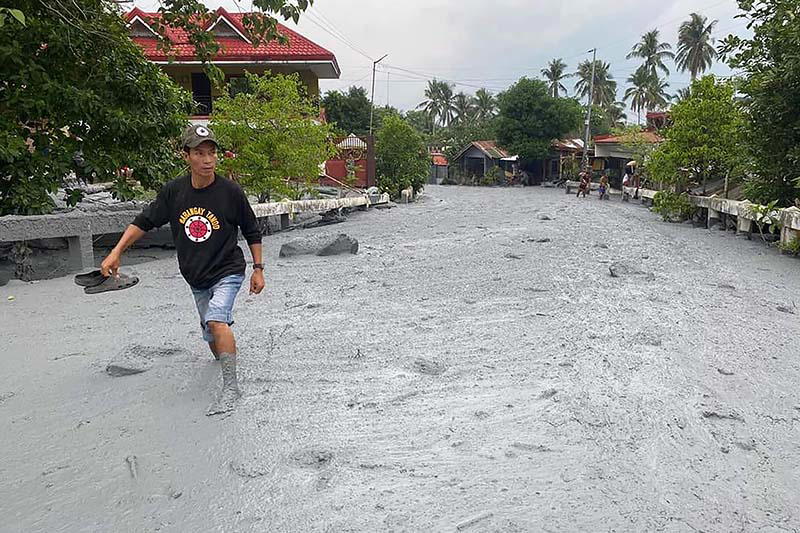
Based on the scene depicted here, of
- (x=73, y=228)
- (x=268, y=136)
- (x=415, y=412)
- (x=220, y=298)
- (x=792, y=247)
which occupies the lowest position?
(x=415, y=412)

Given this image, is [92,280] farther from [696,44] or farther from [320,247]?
[696,44]

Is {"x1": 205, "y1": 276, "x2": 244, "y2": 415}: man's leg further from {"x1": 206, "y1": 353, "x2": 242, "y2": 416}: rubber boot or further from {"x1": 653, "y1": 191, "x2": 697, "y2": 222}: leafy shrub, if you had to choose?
{"x1": 653, "y1": 191, "x2": 697, "y2": 222}: leafy shrub

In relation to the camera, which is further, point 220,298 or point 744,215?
point 744,215

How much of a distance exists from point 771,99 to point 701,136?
169 inches

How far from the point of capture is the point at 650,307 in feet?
19.6

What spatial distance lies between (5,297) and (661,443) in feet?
22.0

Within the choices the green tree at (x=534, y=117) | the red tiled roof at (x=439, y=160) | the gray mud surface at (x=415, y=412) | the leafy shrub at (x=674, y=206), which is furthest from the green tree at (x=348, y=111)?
the gray mud surface at (x=415, y=412)

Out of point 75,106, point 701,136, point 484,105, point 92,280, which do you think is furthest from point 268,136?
point 484,105

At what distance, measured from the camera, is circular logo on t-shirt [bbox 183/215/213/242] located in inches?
143

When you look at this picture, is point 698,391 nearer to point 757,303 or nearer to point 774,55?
point 757,303

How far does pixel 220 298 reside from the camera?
143 inches

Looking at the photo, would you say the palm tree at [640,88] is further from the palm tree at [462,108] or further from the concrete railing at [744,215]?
the concrete railing at [744,215]

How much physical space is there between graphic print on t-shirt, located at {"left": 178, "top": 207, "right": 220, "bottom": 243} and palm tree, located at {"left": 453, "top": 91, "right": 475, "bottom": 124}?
6741 cm

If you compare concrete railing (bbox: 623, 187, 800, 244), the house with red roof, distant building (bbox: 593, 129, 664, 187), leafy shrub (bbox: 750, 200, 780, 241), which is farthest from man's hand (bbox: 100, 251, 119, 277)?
distant building (bbox: 593, 129, 664, 187)
